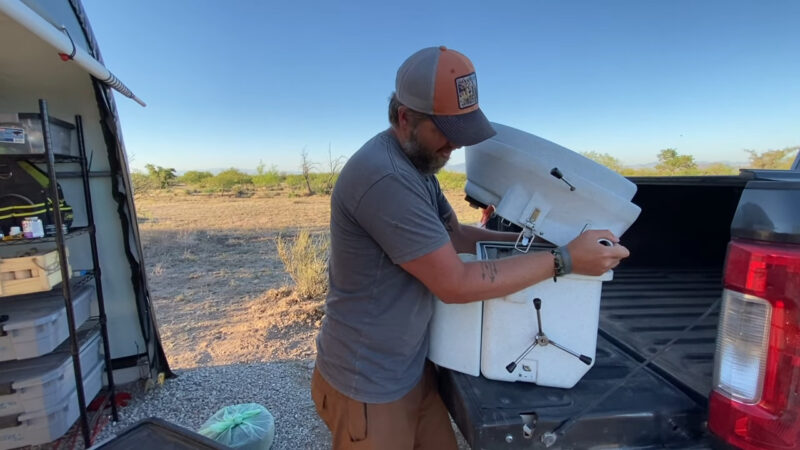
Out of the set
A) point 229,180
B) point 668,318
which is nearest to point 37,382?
point 668,318

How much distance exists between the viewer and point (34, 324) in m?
2.33

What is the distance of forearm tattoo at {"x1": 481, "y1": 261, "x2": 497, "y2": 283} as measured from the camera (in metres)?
1.14

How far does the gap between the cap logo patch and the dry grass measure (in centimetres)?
322

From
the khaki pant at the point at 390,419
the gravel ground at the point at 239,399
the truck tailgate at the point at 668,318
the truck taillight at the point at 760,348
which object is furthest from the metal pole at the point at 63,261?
the truck taillight at the point at 760,348

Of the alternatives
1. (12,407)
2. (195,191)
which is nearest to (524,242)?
(12,407)

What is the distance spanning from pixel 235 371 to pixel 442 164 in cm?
295

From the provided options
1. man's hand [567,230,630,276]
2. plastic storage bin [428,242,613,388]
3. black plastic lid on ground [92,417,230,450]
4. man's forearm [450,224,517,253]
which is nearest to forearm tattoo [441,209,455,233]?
man's forearm [450,224,517,253]

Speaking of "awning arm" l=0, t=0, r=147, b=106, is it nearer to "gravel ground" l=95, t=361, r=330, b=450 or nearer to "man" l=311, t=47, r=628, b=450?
"man" l=311, t=47, r=628, b=450

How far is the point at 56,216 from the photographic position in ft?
7.57

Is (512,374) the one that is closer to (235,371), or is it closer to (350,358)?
(350,358)

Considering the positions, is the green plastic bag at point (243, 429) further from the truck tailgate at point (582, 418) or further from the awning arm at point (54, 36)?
the awning arm at point (54, 36)

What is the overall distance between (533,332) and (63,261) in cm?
252

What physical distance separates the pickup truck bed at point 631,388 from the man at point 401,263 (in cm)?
23

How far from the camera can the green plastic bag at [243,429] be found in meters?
2.35
